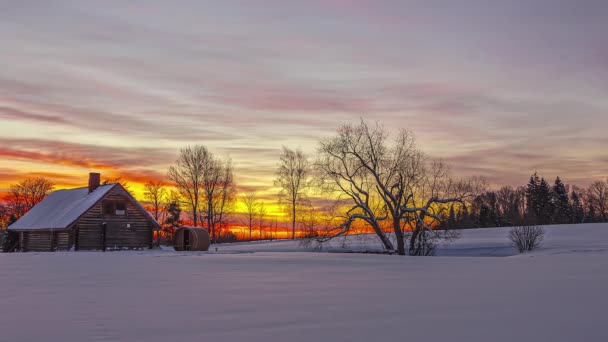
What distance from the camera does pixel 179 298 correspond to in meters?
10.4

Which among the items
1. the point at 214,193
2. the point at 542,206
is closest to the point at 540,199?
the point at 542,206

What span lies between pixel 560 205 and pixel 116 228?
80.1 metres

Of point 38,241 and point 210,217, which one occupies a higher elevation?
point 210,217

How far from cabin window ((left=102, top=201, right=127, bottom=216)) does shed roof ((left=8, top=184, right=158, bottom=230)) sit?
37.9 inches

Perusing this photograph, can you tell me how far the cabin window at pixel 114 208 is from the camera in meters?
45.2

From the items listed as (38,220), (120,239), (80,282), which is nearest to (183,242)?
(120,239)

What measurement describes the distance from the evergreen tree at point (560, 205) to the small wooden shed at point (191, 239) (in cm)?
6859

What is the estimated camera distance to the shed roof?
44000 millimetres

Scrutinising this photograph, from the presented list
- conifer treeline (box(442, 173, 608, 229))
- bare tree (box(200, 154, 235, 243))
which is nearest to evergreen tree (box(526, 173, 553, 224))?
conifer treeline (box(442, 173, 608, 229))

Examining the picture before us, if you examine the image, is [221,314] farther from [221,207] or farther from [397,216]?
[221,207]

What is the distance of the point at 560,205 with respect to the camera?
9438 cm

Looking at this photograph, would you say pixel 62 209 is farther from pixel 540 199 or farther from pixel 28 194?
pixel 540 199

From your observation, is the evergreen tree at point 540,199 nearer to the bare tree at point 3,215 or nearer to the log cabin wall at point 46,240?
Result: the log cabin wall at point 46,240

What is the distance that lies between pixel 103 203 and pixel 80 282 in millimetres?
33487
